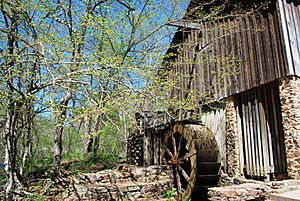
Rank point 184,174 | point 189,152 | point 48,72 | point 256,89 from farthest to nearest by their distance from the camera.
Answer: point 184,174 → point 189,152 → point 256,89 → point 48,72

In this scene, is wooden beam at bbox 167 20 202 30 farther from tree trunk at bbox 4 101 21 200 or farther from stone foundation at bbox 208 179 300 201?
tree trunk at bbox 4 101 21 200

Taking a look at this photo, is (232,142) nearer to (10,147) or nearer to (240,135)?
(240,135)

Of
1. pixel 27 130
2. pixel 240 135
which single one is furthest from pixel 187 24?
pixel 27 130

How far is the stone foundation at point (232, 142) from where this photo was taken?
6.35m

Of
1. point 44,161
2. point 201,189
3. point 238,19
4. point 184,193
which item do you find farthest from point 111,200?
point 44,161

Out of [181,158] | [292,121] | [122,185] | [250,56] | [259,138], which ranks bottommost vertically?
[122,185]

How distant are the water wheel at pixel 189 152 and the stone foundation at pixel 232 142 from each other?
14.5 inches

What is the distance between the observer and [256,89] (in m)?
6.03

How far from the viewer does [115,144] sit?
53.4ft

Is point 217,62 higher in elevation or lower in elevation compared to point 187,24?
lower

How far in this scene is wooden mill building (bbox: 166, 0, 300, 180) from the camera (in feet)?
17.0

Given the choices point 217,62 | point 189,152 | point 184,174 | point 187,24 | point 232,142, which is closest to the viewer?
point 232,142

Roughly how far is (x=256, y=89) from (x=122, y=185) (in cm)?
383

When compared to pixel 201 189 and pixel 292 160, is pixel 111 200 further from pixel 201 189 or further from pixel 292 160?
pixel 292 160
